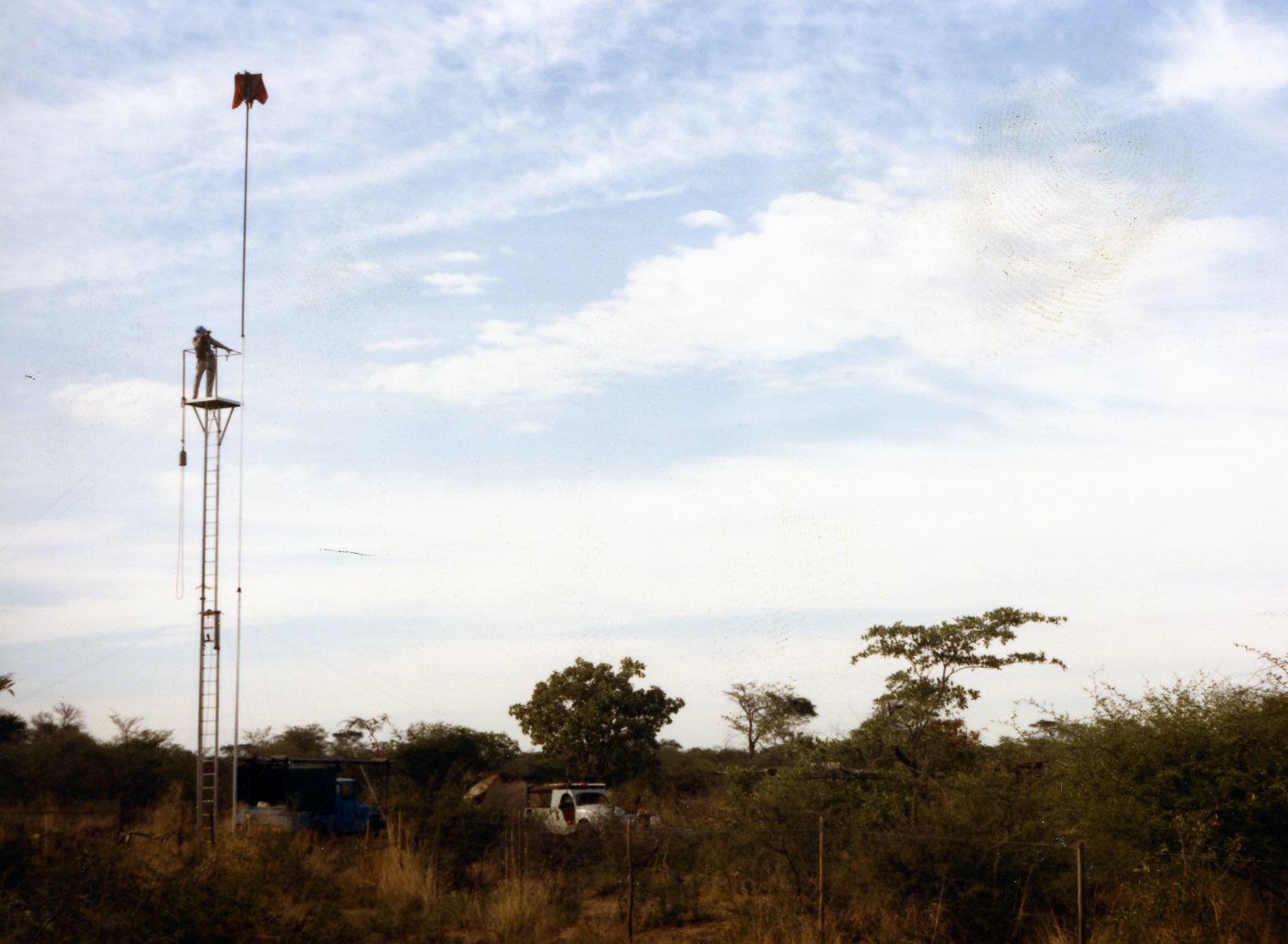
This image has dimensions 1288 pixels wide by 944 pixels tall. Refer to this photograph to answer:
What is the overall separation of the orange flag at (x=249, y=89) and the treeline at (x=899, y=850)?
12.6 meters

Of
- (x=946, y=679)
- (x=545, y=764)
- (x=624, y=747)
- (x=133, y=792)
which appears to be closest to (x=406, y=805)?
(x=946, y=679)

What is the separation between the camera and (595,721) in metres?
45.9

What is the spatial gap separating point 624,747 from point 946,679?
88.4ft

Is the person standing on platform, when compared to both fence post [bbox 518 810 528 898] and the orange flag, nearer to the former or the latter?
the orange flag

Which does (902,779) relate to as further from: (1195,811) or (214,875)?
(214,875)

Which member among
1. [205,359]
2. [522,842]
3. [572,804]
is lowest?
[572,804]

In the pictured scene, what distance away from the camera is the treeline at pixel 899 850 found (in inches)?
546

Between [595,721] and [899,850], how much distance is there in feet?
103

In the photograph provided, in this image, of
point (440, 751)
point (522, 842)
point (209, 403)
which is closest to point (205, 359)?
point (209, 403)

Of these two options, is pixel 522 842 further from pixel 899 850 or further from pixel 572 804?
pixel 572 804

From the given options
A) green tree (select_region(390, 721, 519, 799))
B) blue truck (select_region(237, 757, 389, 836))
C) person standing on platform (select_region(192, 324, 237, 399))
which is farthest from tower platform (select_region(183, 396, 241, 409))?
green tree (select_region(390, 721, 519, 799))

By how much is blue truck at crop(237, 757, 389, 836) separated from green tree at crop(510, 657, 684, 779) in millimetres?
17053

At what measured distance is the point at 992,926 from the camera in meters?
15.1

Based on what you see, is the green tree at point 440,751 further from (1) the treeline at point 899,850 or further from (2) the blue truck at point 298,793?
(1) the treeline at point 899,850
